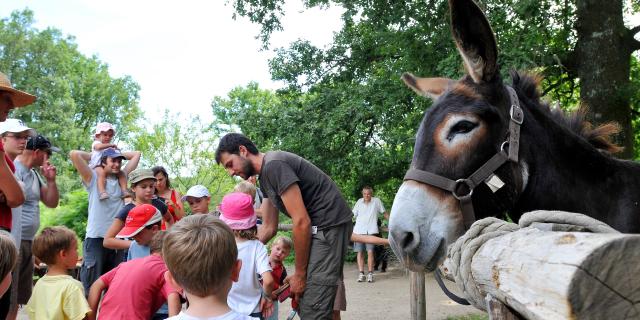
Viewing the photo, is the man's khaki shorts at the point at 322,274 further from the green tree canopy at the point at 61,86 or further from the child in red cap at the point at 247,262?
the green tree canopy at the point at 61,86

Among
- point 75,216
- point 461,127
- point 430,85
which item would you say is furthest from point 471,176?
point 75,216

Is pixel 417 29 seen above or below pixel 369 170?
above

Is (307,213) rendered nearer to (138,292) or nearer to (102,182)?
(138,292)

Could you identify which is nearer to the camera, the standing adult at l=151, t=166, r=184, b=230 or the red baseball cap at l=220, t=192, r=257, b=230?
the red baseball cap at l=220, t=192, r=257, b=230

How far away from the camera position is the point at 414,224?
2.73 m

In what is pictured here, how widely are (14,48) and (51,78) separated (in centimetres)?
355

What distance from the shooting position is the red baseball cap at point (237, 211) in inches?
167

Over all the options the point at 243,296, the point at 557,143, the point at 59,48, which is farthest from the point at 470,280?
the point at 59,48

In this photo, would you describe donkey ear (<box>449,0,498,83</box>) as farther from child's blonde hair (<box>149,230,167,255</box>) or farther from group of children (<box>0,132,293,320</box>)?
child's blonde hair (<box>149,230,167,255</box>)

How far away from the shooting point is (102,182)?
6.31 meters

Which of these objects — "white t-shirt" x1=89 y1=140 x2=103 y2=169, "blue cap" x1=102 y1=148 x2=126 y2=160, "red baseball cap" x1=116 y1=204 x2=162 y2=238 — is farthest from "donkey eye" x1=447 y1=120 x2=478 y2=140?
"white t-shirt" x1=89 y1=140 x2=103 y2=169

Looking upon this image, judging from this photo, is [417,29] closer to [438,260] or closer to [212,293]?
[438,260]

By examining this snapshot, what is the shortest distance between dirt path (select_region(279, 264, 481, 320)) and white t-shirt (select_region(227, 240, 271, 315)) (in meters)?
4.47

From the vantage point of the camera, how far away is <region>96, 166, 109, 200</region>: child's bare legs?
620 centimetres
